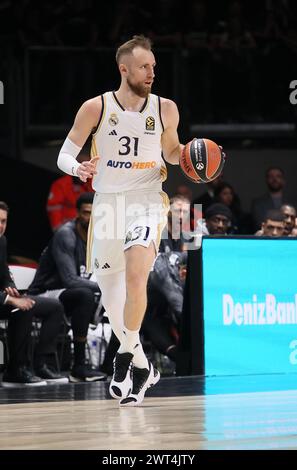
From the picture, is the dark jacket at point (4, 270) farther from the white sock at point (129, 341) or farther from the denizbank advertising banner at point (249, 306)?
the white sock at point (129, 341)

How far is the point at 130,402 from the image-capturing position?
762 centimetres

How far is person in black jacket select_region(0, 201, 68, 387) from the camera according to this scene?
35.2 ft

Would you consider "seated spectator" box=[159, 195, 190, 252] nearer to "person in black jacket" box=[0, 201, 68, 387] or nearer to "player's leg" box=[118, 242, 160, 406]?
"person in black jacket" box=[0, 201, 68, 387]

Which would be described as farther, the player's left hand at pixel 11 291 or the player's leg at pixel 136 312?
the player's left hand at pixel 11 291


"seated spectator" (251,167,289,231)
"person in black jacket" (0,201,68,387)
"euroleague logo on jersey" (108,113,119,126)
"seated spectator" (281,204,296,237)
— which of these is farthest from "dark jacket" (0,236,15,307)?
"seated spectator" (251,167,289,231)

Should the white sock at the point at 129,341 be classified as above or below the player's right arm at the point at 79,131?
below

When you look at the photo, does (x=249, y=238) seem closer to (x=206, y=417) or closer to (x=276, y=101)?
(x=206, y=417)

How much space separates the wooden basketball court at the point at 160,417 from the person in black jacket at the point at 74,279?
1.29 metres

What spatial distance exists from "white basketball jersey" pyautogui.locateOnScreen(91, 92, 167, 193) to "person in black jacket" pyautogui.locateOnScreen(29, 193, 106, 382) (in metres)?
3.52

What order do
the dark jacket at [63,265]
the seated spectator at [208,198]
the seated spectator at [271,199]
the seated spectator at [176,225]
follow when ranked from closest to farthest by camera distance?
the dark jacket at [63,265] < the seated spectator at [176,225] < the seated spectator at [208,198] < the seated spectator at [271,199]

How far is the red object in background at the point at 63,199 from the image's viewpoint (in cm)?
1394

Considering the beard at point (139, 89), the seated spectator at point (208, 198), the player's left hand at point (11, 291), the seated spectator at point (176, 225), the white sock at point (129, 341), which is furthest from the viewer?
the seated spectator at point (208, 198)

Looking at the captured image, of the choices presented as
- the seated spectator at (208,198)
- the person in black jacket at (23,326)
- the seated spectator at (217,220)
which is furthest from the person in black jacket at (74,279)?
the seated spectator at (208,198)
